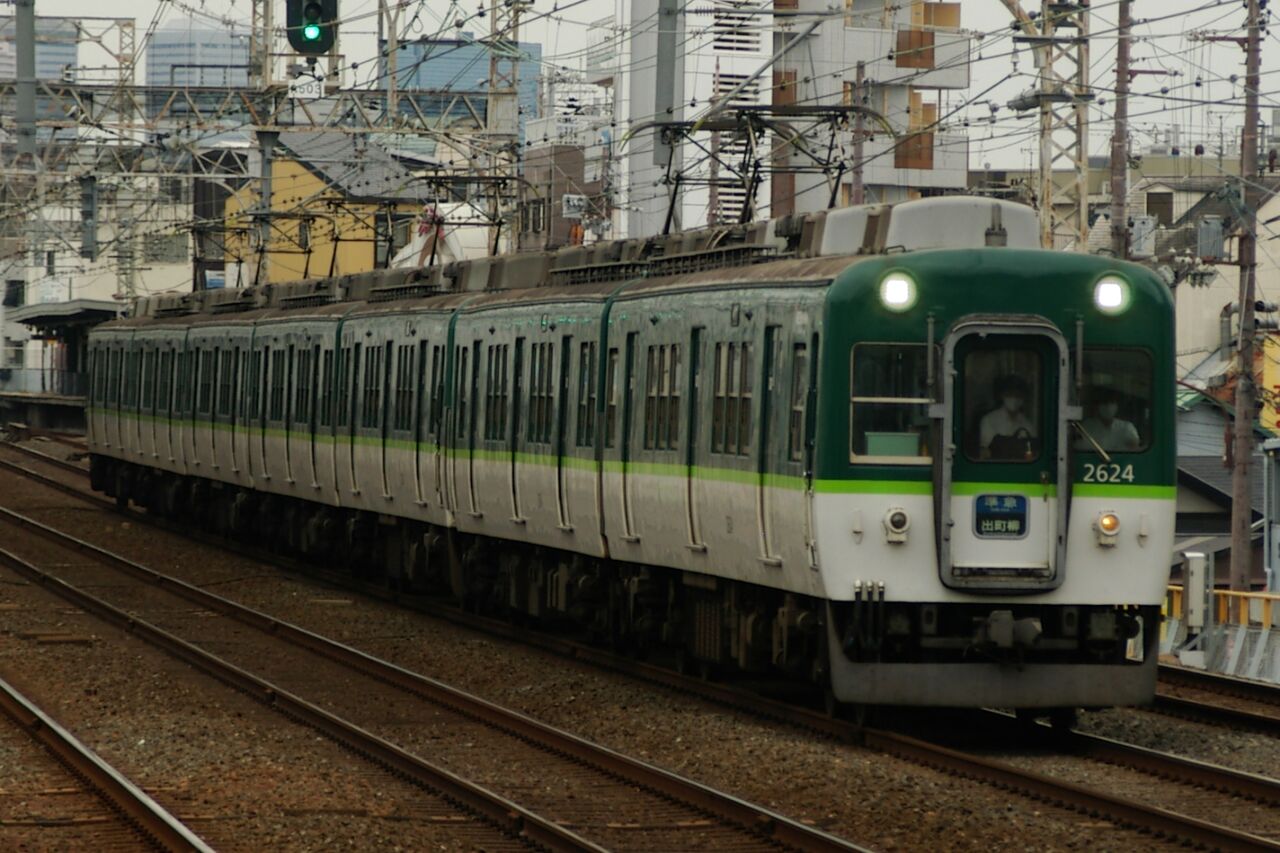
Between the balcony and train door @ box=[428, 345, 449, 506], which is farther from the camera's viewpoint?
the balcony

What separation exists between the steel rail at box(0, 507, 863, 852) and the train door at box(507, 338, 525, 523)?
1.79 meters

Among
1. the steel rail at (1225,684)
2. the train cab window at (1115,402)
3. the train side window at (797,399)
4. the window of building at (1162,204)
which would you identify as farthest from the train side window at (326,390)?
the window of building at (1162,204)

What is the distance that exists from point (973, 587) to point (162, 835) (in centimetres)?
457

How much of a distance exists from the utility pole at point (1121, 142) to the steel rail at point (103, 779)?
1397 centimetres

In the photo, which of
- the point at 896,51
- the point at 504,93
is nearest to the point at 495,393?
the point at 504,93

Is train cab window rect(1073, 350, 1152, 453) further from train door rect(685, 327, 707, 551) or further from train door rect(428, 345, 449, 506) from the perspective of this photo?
train door rect(428, 345, 449, 506)

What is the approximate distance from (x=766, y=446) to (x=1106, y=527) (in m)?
2.09

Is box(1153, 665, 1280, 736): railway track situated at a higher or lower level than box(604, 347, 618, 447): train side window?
lower

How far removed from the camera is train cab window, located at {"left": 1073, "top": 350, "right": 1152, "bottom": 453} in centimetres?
1337

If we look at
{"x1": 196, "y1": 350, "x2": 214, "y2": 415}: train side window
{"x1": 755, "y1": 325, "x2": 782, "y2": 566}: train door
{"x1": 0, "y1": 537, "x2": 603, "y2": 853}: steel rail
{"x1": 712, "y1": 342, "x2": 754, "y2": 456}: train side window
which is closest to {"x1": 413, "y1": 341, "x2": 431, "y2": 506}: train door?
{"x1": 0, "y1": 537, "x2": 603, "y2": 853}: steel rail

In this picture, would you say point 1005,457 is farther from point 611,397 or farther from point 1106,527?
point 611,397

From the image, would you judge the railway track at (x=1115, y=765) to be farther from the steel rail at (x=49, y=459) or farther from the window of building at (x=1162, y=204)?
the window of building at (x=1162, y=204)

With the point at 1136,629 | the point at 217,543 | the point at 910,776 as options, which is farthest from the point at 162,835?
the point at 217,543

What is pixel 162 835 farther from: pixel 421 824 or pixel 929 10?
pixel 929 10
